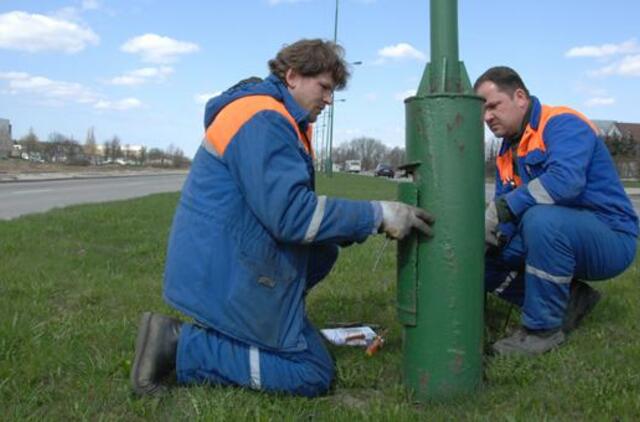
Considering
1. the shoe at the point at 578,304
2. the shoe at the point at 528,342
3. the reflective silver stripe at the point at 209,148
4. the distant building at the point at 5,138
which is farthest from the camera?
the distant building at the point at 5,138

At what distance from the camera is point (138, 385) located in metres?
3.09

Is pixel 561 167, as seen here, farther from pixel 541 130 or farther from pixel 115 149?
pixel 115 149

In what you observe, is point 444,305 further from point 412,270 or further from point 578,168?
point 578,168

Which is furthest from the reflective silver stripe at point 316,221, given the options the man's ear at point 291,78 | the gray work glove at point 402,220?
the man's ear at point 291,78

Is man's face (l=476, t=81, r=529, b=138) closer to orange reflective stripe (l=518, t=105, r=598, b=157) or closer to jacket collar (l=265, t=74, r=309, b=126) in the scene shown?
orange reflective stripe (l=518, t=105, r=598, b=157)

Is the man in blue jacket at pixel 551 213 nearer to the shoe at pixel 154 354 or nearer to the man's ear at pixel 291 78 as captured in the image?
the man's ear at pixel 291 78

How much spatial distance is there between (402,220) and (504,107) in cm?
135

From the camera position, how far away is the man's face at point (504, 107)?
391cm

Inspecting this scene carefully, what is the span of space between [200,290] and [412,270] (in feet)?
3.04

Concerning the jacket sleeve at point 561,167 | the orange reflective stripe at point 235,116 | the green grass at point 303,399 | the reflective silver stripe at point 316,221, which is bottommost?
the green grass at point 303,399

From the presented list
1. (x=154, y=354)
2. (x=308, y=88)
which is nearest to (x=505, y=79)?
(x=308, y=88)

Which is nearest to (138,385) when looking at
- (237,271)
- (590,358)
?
(237,271)

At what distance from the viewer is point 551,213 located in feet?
12.0

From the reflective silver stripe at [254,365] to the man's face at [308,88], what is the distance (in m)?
1.08
